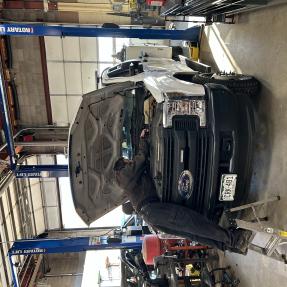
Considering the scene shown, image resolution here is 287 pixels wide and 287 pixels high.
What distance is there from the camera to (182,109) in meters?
2.86

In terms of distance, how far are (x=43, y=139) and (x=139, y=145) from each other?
5.56m

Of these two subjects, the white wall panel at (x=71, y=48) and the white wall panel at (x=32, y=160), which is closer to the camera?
the white wall panel at (x=71, y=48)

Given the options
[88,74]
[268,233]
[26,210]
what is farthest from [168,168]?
[26,210]

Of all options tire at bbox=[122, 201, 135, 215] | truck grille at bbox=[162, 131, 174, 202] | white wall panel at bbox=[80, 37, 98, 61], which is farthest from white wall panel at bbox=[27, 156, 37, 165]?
truck grille at bbox=[162, 131, 174, 202]

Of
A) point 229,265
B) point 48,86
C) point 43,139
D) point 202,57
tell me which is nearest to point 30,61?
point 48,86

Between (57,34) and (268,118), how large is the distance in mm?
3473

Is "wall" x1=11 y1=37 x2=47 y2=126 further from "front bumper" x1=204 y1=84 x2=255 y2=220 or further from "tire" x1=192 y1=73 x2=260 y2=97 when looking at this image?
"front bumper" x1=204 y1=84 x2=255 y2=220

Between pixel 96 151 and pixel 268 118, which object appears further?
pixel 96 151

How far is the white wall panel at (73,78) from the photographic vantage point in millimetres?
8328

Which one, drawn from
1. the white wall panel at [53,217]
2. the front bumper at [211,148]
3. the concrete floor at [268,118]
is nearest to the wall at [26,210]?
the white wall panel at [53,217]

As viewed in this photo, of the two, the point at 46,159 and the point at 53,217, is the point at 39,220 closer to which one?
the point at 53,217

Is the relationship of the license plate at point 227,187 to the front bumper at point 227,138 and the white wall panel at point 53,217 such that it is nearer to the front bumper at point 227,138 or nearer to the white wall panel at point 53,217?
the front bumper at point 227,138

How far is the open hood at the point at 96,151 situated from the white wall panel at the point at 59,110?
5.29 metres

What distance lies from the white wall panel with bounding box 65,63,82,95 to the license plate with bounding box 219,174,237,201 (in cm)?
642
